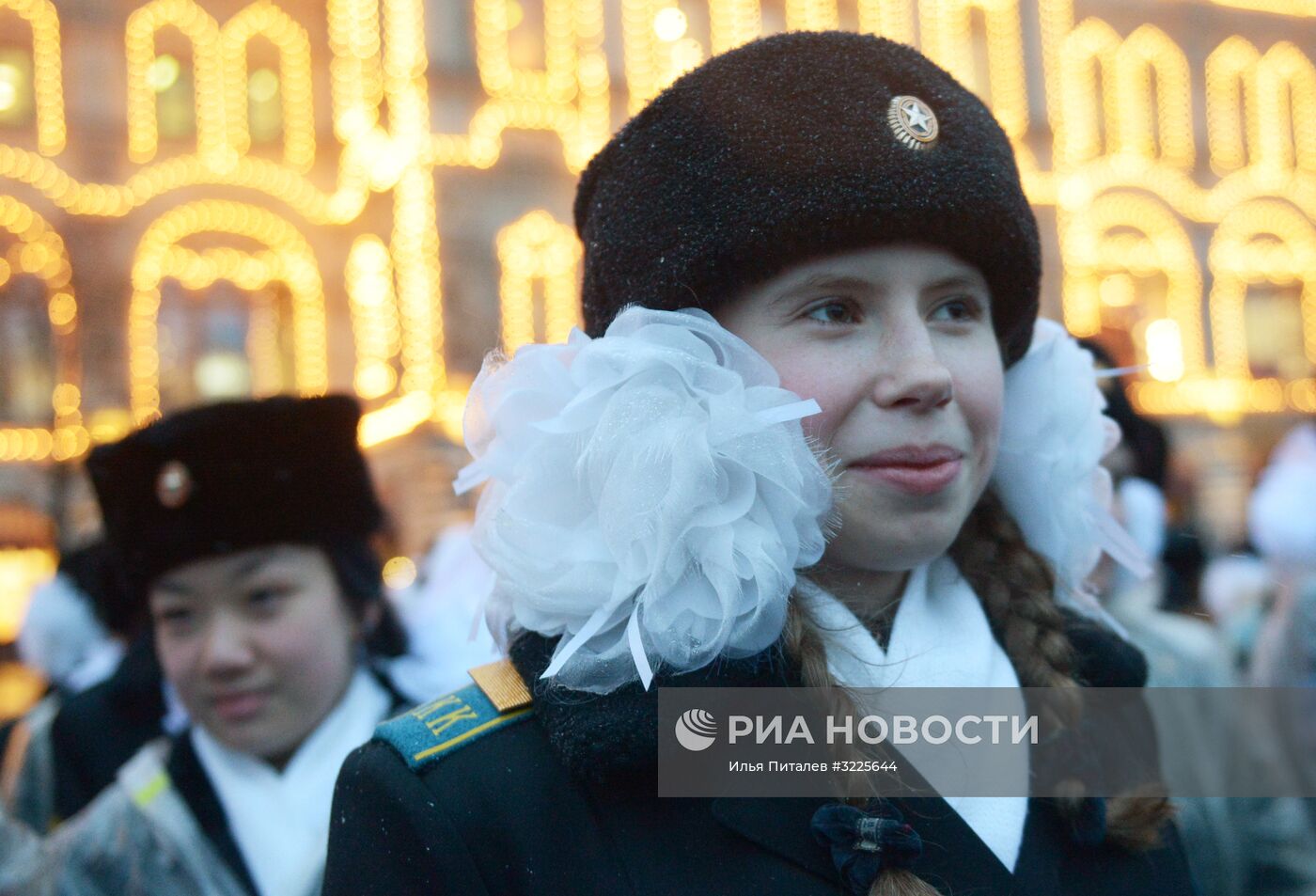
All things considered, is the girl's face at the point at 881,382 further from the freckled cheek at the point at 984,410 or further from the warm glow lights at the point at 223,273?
the warm glow lights at the point at 223,273

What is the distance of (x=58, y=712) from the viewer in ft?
10.2

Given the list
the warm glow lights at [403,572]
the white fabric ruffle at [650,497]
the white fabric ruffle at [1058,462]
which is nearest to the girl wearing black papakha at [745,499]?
the white fabric ruffle at [650,497]

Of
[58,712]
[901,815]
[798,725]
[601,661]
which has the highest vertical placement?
[601,661]

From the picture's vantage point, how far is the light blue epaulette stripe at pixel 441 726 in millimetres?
1316

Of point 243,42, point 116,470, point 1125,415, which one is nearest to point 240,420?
point 116,470

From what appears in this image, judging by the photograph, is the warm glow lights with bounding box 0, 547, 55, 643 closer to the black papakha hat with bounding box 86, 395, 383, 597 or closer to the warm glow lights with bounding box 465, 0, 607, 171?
the warm glow lights with bounding box 465, 0, 607, 171

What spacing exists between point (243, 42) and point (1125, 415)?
10412 mm

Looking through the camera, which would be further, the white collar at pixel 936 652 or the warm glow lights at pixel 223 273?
the warm glow lights at pixel 223 273

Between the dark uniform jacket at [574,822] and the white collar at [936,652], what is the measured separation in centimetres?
5

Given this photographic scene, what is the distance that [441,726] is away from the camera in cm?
136

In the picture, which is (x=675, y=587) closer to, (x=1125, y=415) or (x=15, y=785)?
(x=1125, y=415)

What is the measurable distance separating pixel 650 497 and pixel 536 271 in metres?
10.2

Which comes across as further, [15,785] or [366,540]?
[15,785]

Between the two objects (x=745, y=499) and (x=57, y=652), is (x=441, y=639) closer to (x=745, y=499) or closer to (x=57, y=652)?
(x=745, y=499)
